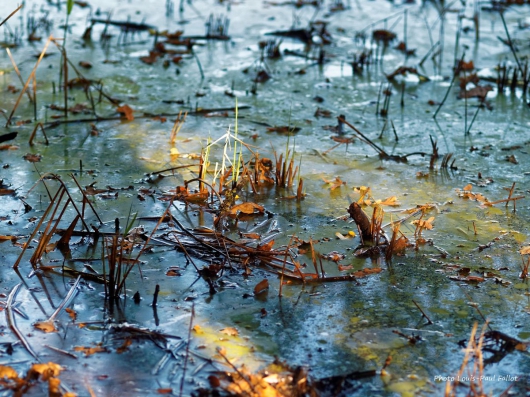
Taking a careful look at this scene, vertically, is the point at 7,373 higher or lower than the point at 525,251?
lower

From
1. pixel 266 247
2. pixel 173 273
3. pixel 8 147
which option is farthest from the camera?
pixel 8 147

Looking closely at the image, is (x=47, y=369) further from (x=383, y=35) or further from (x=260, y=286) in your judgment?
(x=383, y=35)

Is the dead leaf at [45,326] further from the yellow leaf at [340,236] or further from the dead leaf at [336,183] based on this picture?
the dead leaf at [336,183]

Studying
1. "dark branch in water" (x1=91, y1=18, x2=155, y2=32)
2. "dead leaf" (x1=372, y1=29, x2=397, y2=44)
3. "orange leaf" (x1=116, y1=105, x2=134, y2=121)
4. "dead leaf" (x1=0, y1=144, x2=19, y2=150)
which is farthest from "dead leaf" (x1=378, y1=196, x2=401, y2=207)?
"dark branch in water" (x1=91, y1=18, x2=155, y2=32)

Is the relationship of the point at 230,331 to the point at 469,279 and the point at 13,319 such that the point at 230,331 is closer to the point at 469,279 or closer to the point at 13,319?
the point at 13,319

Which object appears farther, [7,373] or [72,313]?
[72,313]

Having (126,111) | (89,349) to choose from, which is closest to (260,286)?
(89,349)

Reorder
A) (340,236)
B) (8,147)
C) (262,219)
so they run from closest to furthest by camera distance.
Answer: (340,236)
(262,219)
(8,147)

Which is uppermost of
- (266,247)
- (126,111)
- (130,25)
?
(130,25)
